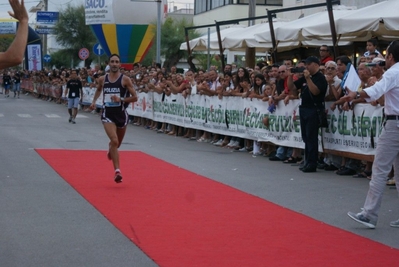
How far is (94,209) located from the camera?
32.6 feet

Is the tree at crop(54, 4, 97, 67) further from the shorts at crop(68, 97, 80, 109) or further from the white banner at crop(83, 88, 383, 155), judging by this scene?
the white banner at crop(83, 88, 383, 155)

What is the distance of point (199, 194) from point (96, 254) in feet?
13.9

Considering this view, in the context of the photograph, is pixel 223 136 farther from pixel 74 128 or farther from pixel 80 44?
pixel 80 44

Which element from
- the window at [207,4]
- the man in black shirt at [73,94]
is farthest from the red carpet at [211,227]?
the window at [207,4]

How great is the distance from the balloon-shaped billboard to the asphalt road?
23378 mm

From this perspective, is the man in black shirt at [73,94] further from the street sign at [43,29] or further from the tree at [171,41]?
the street sign at [43,29]

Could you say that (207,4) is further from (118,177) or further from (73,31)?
(118,177)

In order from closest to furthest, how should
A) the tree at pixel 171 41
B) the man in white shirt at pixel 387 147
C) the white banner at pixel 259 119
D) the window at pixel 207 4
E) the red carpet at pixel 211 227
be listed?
the red carpet at pixel 211 227, the man in white shirt at pixel 387 147, the white banner at pixel 259 119, the tree at pixel 171 41, the window at pixel 207 4

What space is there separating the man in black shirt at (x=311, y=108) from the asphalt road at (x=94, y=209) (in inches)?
15.1

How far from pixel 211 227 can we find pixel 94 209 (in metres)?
1.77

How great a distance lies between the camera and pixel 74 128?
25844 mm

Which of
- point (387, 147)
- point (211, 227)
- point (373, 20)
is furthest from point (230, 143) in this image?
point (387, 147)

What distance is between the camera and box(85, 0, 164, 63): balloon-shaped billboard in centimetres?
4409

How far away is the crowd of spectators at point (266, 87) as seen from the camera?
14.1 m
